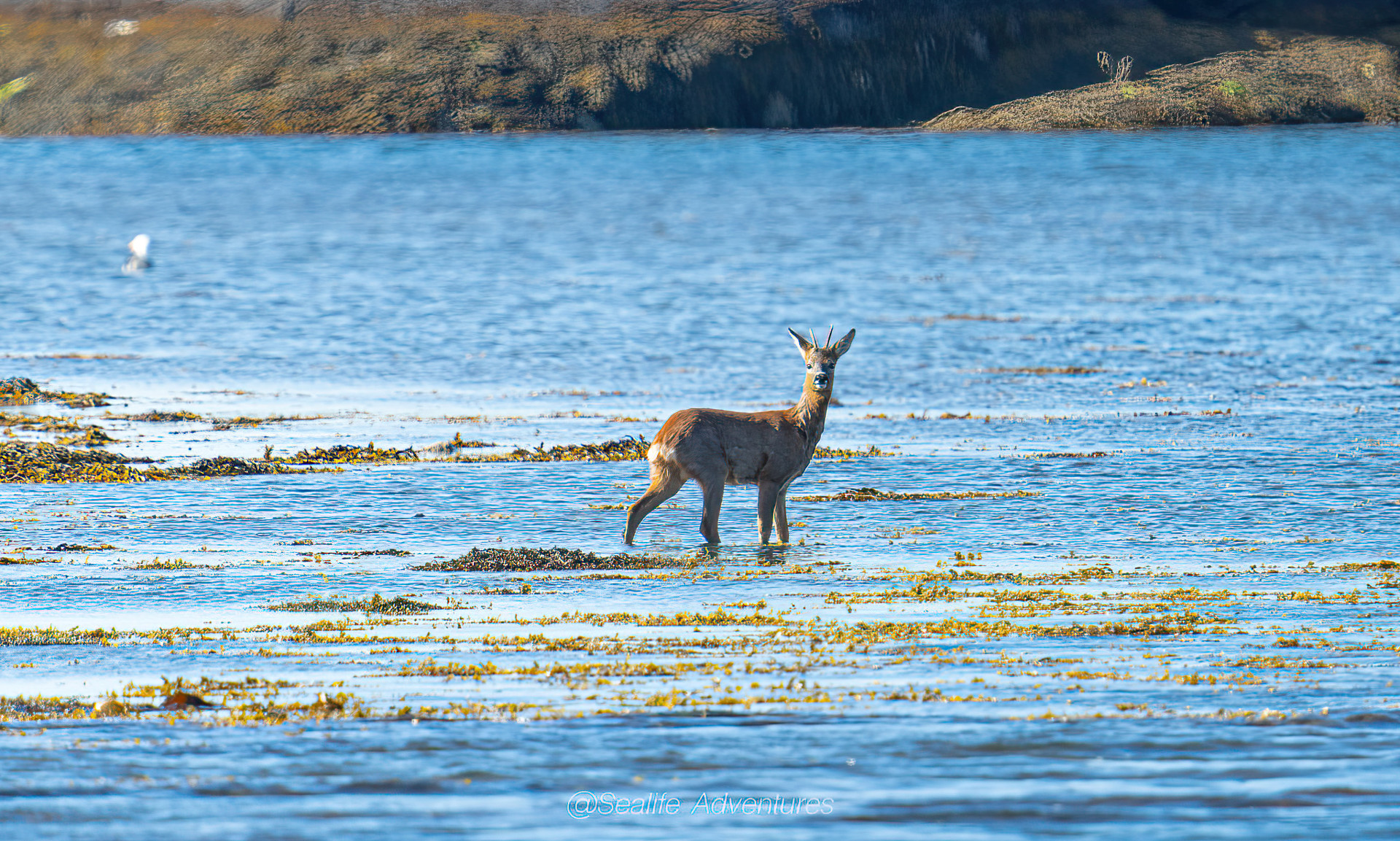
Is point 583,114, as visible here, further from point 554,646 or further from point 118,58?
point 554,646

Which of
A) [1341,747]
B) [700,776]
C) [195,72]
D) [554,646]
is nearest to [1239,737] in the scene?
[1341,747]

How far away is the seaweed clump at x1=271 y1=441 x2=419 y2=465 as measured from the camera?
1706 cm

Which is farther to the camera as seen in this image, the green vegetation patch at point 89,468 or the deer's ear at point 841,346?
the green vegetation patch at point 89,468

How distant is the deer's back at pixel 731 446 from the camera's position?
43.3 feet

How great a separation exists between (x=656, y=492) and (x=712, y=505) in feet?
1.46

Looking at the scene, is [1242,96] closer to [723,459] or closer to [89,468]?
[89,468]

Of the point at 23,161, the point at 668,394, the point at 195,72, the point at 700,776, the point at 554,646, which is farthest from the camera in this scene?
the point at 195,72

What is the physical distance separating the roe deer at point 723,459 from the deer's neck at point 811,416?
103 mm

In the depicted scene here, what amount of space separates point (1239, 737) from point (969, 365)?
762 inches

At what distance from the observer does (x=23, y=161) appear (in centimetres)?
11456

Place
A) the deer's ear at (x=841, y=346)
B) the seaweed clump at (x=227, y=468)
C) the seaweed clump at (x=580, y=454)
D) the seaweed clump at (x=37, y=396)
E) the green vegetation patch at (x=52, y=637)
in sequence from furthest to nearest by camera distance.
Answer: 1. the seaweed clump at (x=37, y=396)
2. the seaweed clump at (x=580, y=454)
3. the seaweed clump at (x=227, y=468)
4. the deer's ear at (x=841, y=346)
5. the green vegetation patch at (x=52, y=637)

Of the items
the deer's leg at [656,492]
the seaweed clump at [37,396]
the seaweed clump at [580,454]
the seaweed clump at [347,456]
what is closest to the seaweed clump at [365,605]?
the deer's leg at [656,492]

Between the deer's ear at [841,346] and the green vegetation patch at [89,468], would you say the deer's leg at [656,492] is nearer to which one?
the deer's ear at [841,346]

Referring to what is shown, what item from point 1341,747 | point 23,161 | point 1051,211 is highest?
point 23,161
